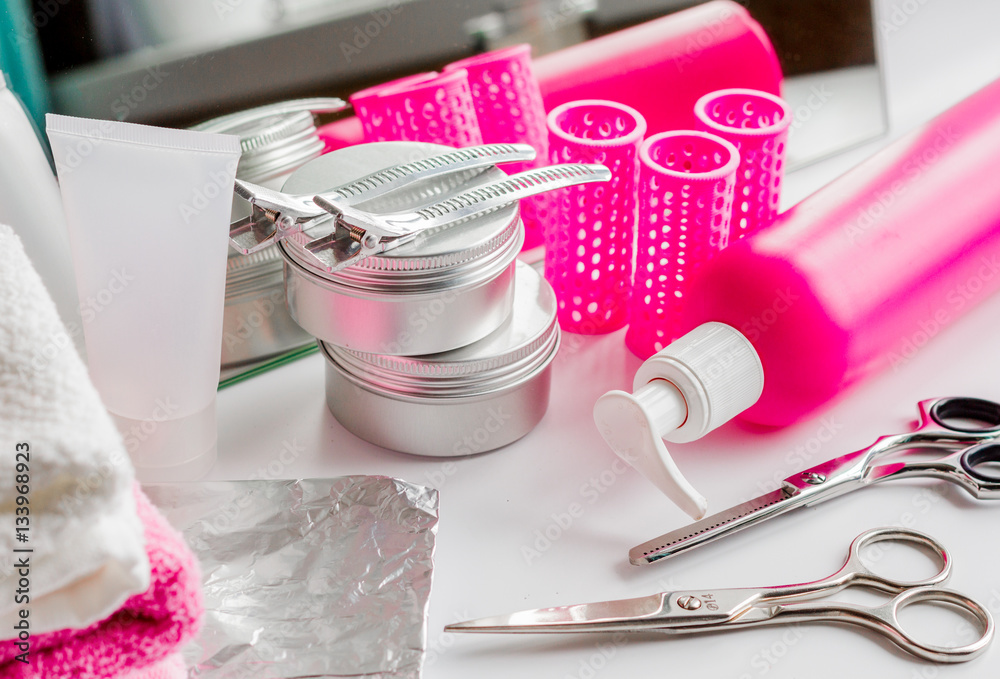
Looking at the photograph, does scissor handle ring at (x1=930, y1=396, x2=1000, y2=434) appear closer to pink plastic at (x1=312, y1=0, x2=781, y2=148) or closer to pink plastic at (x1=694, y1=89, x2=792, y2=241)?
pink plastic at (x1=694, y1=89, x2=792, y2=241)

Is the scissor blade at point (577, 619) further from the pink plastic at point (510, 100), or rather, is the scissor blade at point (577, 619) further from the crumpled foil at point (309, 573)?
the pink plastic at point (510, 100)

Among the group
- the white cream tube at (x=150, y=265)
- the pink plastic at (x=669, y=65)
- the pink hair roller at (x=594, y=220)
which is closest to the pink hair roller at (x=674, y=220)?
the pink hair roller at (x=594, y=220)

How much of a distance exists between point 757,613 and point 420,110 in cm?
34

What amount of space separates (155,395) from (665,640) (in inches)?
10.0

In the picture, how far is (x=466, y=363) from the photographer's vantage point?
0.44 m

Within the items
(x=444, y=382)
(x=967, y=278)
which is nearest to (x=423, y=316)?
(x=444, y=382)

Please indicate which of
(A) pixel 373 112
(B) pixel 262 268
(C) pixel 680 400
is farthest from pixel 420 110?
(C) pixel 680 400

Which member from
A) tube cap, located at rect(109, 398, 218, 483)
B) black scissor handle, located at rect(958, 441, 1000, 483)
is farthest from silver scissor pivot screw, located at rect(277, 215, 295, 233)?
black scissor handle, located at rect(958, 441, 1000, 483)

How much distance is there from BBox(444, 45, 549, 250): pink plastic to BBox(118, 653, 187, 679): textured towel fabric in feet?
1.09

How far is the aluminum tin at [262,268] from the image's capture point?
1.61ft

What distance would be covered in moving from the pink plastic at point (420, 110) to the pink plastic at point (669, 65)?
0.08 meters

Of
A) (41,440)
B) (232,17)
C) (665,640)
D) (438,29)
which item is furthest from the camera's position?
(438,29)

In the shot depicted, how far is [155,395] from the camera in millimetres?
417

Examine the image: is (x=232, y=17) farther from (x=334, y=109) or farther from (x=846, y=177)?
(x=846, y=177)
